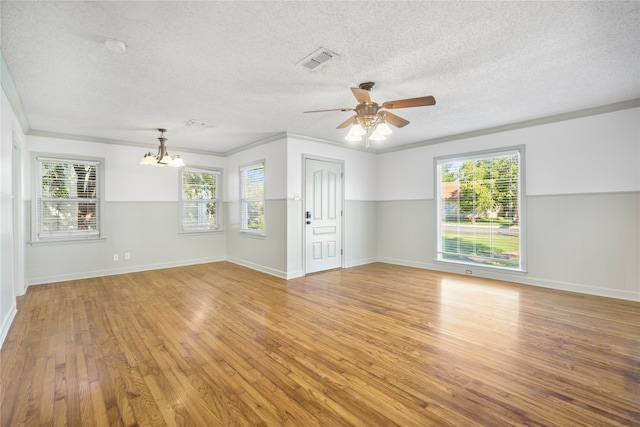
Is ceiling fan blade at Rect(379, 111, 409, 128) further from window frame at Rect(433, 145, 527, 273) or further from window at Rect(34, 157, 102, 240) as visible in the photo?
window at Rect(34, 157, 102, 240)

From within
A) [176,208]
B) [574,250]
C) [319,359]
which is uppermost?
[176,208]

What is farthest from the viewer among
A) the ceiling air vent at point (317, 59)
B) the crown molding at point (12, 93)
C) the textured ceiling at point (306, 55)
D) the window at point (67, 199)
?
the window at point (67, 199)

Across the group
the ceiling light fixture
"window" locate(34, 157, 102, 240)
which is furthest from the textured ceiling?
"window" locate(34, 157, 102, 240)

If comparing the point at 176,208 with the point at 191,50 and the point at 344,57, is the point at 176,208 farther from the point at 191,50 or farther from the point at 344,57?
the point at 344,57

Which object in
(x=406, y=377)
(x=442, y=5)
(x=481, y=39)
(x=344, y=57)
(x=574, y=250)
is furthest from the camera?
(x=574, y=250)

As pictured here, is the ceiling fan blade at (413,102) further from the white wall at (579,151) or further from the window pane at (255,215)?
the window pane at (255,215)

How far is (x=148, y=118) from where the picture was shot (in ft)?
14.1

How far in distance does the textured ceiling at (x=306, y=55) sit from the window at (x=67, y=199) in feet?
3.46

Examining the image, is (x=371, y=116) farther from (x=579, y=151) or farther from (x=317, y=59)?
(x=579, y=151)

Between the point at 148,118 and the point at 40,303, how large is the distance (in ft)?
9.08

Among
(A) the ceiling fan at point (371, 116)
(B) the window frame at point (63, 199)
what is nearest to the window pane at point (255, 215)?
(B) the window frame at point (63, 199)

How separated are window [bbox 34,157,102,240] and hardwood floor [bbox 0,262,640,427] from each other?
4.24ft

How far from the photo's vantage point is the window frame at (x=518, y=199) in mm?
4707

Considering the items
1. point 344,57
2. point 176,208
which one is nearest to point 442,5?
point 344,57
